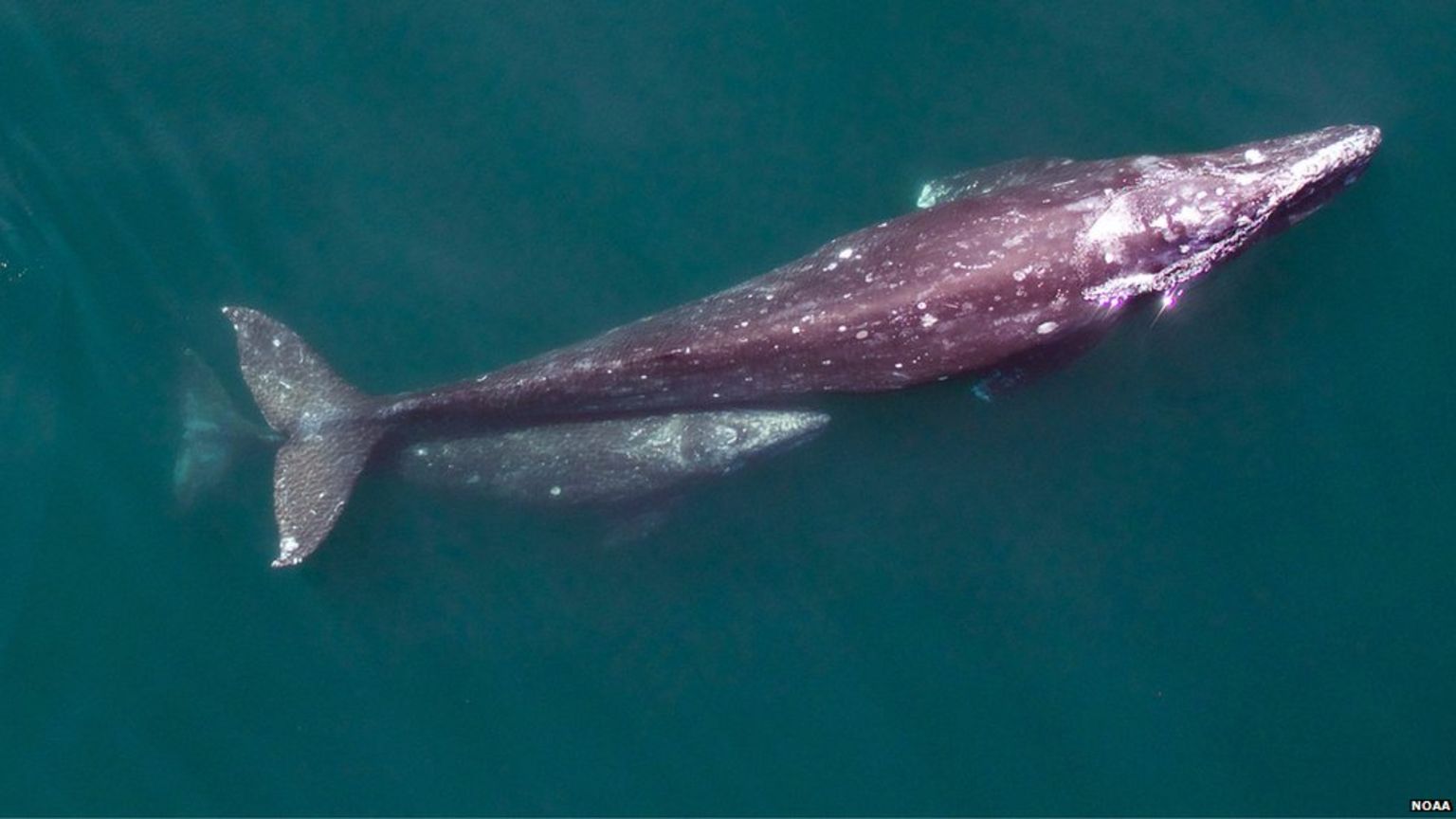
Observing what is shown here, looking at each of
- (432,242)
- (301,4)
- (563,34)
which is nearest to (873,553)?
(432,242)

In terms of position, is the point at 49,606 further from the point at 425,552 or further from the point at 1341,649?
the point at 1341,649

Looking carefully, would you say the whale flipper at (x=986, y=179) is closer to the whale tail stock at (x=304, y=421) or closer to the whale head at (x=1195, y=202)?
the whale head at (x=1195, y=202)

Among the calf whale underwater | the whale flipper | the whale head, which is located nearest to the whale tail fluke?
the calf whale underwater

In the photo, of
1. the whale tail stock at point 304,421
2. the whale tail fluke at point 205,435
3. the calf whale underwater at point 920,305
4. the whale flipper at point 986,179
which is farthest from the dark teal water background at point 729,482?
the calf whale underwater at point 920,305

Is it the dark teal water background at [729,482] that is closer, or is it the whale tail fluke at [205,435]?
the dark teal water background at [729,482]

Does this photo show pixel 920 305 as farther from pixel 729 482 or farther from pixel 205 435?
pixel 205 435

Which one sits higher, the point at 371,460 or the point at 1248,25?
the point at 1248,25
